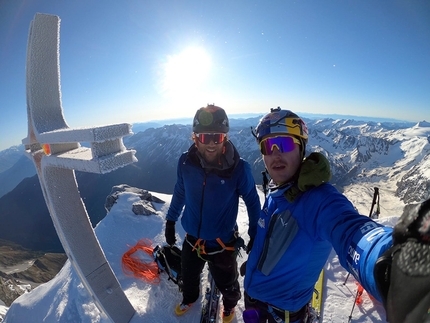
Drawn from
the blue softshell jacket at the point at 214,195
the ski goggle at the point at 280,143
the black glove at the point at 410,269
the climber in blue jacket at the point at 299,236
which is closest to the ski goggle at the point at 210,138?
the blue softshell jacket at the point at 214,195

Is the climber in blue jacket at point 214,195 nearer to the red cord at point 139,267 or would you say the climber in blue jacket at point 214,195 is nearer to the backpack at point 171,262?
the backpack at point 171,262

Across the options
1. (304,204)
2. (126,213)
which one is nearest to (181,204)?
(304,204)

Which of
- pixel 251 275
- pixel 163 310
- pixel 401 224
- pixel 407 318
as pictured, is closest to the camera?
pixel 407 318

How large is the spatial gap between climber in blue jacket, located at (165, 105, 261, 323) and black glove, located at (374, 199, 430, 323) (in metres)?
2.74

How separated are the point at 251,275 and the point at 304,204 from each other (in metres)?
1.45

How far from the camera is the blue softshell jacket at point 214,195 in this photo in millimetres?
3639

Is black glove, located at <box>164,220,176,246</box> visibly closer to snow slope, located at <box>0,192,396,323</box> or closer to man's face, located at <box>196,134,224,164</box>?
snow slope, located at <box>0,192,396,323</box>

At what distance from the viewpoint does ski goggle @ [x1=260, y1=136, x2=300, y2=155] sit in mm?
2611

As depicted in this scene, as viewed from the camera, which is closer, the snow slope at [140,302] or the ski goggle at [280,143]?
the ski goggle at [280,143]

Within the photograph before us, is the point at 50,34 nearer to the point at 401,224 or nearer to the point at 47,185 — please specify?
the point at 47,185

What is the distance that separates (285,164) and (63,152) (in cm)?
331

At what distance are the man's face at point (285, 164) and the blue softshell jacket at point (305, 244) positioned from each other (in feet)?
0.63

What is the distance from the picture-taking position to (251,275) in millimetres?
2924

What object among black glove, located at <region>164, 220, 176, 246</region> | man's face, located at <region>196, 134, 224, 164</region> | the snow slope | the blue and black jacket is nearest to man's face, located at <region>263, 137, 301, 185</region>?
the blue and black jacket
